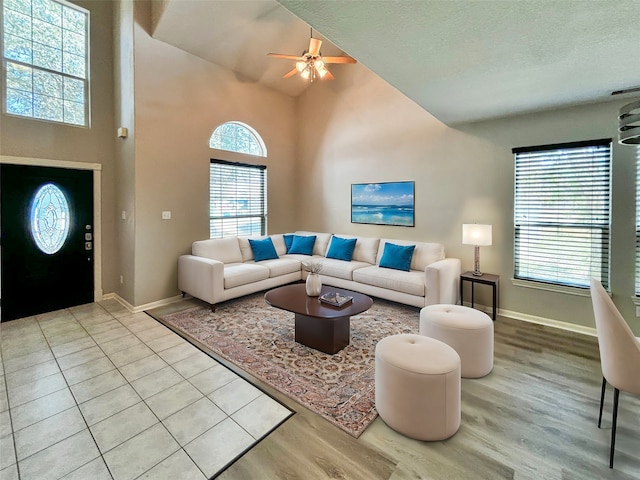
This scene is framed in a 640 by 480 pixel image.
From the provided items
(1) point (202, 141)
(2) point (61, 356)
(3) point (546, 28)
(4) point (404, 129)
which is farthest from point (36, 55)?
(3) point (546, 28)

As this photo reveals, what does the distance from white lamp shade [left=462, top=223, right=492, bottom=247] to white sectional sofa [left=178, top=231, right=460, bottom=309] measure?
0.39m

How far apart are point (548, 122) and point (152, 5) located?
17.3 ft

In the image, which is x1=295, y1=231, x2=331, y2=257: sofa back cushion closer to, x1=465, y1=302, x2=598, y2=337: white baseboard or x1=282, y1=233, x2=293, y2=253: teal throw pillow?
x1=282, y1=233, x2=293, y2=253: teal throw pillow

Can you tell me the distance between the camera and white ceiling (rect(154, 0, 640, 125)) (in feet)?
5.58

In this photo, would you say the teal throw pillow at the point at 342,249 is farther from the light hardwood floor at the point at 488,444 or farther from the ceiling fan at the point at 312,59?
the light hardwood floor at the point at 488,444

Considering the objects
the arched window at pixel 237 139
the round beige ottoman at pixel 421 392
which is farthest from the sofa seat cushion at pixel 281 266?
the round beige ottoman at pixel 421 392

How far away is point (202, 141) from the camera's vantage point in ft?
15.6

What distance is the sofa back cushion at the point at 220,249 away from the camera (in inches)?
179

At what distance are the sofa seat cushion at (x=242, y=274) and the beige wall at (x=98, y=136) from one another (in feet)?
6.11

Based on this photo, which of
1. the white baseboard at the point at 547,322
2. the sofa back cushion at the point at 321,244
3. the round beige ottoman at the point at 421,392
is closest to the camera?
the round beige ottoman at the point at 421,392

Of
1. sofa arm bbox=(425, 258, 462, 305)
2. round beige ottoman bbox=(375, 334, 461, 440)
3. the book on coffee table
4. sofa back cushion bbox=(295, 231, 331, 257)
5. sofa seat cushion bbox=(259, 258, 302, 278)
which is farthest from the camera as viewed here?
sofa back cushion bbox=(295, 231, 331, 257)

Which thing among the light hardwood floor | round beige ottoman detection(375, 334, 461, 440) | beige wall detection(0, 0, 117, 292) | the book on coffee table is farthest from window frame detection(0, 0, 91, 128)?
round beige ottoman detection(375, 334, 461, 440)

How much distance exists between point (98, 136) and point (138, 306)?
8.45 feet

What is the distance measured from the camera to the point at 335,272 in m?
4.67
